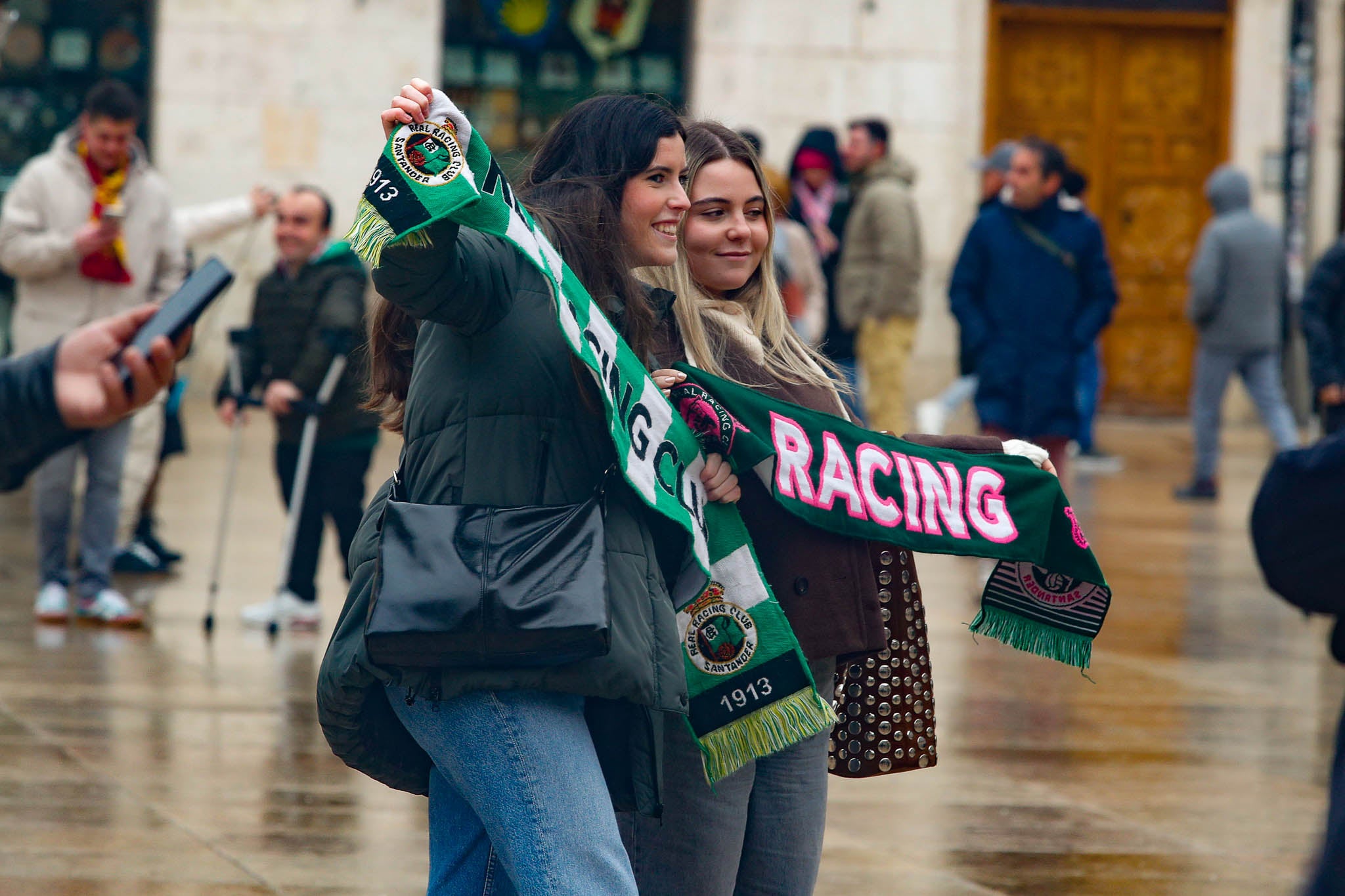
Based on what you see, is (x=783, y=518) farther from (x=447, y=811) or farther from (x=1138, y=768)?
(x=1138, y=768)

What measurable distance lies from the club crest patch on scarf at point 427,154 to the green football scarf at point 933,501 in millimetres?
696

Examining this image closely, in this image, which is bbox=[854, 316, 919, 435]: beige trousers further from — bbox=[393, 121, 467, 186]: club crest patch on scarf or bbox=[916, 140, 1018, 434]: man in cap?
bbox=[393, 121, 467, 186]: club crest patch on scarf

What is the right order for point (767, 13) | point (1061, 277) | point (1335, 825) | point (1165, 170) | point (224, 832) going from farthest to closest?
1. point (1165, 170)
2. point (767, 13)
3. point (1061, 277)
4. point (224, 832)
5. point (1335, 825)

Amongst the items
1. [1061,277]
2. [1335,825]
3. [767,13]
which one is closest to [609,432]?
[1335,825]

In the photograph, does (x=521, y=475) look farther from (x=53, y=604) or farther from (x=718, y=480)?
(x=53, y=604)

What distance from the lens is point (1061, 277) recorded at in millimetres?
9531

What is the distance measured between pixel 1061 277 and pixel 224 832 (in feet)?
18.7

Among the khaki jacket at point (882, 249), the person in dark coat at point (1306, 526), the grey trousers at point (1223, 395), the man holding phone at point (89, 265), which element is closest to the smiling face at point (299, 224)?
the man holding phone at point (89, 265)

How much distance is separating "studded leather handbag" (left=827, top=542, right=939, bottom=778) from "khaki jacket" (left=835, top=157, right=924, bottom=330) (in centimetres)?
896

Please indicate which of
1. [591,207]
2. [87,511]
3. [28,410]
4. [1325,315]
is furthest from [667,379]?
[1325,315]

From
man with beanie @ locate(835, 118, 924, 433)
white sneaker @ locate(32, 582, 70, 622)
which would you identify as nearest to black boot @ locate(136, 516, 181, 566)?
white sneaker @ locate(32, 582, 70, 622)

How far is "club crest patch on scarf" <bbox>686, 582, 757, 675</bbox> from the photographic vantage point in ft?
10.6

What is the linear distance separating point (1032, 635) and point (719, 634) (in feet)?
2.39

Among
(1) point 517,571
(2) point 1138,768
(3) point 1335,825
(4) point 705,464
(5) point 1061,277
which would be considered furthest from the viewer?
(5) point 1061,277
